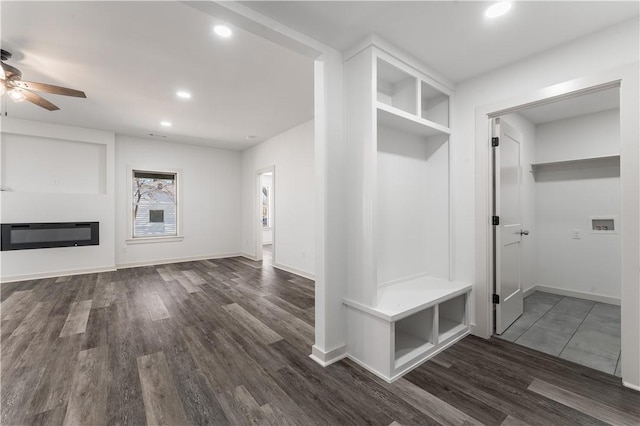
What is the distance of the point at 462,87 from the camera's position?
2.80 metres

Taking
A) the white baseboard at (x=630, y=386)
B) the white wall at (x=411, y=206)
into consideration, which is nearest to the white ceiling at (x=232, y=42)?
the white wall at (x=411, y=206)

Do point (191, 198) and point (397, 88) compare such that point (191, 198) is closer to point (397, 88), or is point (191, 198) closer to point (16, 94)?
point (16, 94)

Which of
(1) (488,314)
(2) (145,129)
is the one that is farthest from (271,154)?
(1) (488,314)

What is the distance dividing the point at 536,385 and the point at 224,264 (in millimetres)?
5672

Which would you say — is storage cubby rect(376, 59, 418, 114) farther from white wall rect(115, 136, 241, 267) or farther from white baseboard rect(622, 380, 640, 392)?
white wall rect(115, 136, 241, 267)

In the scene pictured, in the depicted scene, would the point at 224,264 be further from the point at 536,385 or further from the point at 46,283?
the point at 536,385

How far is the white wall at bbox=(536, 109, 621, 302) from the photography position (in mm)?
3562

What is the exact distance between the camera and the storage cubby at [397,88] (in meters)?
2.48

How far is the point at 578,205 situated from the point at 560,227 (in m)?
0.38

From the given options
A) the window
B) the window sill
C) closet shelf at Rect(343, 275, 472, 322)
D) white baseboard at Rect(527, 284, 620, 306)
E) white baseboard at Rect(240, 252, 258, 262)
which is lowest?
white baseboard at Rect(527, 284, 620, 306)

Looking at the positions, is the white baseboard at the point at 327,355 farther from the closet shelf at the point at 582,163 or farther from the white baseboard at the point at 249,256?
the white baseboard at the point at 249,256

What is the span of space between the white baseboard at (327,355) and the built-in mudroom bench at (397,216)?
0.24ft

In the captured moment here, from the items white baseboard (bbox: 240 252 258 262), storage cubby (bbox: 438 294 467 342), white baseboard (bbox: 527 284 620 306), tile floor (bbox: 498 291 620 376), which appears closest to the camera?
tile floor (bbox: 498 291 620 376)

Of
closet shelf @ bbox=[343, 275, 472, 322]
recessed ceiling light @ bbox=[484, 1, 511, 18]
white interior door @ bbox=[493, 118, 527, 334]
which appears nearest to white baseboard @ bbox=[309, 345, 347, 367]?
closet shelf @ bbox=[343, 275, 472, 322]
